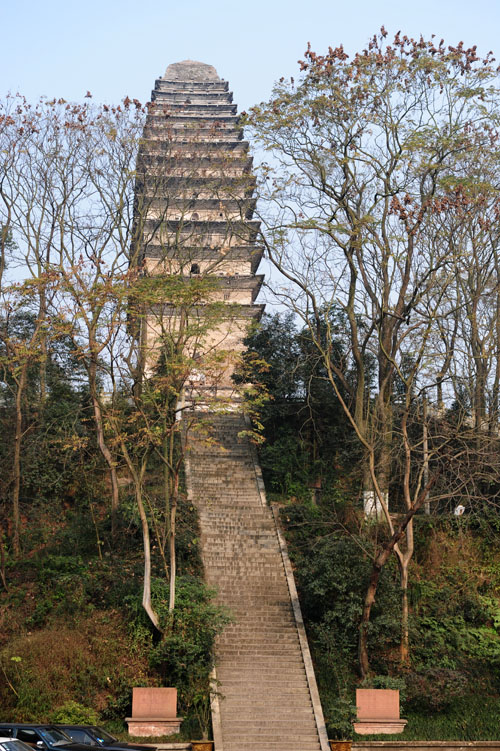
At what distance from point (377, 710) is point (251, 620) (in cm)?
379

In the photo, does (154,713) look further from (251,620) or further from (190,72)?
(190,72)

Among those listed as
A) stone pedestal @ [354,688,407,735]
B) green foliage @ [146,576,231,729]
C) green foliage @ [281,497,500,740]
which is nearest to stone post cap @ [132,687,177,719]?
green foliage @ [146,576,231,729]

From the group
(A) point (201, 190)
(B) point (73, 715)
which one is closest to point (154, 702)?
(B) point (73, 715)

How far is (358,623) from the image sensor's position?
18469 millimetres

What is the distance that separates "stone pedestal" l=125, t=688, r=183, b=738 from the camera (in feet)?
51.1

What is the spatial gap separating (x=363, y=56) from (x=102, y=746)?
44.0ft

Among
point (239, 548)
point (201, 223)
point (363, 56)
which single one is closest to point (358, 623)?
point (239, 548)

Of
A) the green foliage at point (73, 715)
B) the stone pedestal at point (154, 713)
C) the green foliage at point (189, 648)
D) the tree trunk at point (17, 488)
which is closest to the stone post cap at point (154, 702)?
the stone pedestal at point (154, 713)

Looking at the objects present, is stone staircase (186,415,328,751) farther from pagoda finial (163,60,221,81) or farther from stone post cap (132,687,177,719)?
pagoda finial (163,60,221,81)

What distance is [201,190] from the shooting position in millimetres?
32719

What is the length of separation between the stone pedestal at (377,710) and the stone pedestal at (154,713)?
2959 millimetres

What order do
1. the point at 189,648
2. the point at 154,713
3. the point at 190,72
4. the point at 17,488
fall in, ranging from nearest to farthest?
the point at 154,713
the point at 189,648
the point at 17,488
the point at 190,72

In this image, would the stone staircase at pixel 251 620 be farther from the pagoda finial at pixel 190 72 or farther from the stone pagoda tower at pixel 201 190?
the pagoda finial at pixel 190 72

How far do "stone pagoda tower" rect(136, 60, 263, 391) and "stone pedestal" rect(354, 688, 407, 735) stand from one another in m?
13.5
